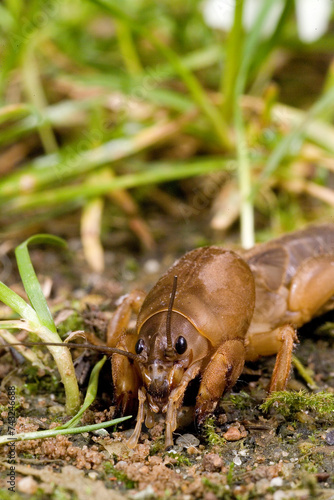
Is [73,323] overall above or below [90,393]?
above

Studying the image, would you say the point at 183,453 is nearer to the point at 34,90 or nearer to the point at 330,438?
the point at 330,438

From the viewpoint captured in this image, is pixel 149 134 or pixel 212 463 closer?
pixel 212 463

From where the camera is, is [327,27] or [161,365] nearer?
[161,365]

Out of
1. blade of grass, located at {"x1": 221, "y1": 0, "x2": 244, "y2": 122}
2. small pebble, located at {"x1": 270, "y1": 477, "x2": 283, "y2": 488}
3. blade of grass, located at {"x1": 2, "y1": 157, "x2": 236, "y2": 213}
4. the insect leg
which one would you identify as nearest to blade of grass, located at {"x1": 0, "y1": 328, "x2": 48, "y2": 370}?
the insect leg

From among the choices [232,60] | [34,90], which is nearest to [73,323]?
[232,60]

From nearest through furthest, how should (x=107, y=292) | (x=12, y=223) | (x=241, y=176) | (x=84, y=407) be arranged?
1. (x=84, y=407)
2. (x=107, y=292)
3. (x=241, y=176)
4. (x=12, y=223)

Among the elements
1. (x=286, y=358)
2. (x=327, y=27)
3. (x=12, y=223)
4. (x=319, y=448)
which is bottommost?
(x=319, y=448)

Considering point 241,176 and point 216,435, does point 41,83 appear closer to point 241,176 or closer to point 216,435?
point 241,176

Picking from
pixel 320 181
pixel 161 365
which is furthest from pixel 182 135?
pixel 161 365

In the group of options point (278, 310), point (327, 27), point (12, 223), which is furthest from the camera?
point (327, 27)
